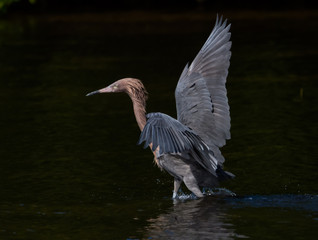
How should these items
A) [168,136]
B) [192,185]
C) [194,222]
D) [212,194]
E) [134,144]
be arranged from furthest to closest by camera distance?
[134,144]
[212,194]
[192,185]
[194,222]
[168,136]

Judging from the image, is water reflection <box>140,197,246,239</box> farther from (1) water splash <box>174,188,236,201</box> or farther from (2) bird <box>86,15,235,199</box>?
(2) bird <box>86,15,235,199</box>

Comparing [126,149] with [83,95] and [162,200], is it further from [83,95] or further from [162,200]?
[83,95]

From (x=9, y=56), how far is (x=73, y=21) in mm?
7497

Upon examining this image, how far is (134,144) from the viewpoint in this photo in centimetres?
1023

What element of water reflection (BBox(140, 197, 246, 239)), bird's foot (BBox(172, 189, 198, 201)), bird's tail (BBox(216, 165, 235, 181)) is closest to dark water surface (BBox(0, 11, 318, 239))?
water reflection (BBox(140, 197, 246, 239))

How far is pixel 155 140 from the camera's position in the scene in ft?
22.1

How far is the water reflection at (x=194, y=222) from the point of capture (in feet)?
21.8

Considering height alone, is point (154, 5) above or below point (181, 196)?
above

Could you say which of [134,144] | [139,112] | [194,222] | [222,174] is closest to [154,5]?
[134,144]

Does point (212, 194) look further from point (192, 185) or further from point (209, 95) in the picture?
point (209, 95)

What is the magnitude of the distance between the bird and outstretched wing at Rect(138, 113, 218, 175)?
37 mm

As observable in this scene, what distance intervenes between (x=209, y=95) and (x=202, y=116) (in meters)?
0.23

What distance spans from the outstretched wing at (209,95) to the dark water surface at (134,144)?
2.09 ft

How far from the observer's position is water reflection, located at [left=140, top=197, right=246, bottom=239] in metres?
6.63
